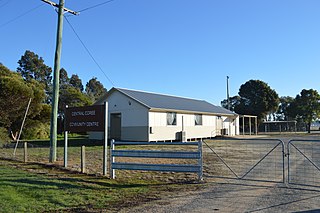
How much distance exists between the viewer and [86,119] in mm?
12461

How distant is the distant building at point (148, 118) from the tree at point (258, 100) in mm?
30149

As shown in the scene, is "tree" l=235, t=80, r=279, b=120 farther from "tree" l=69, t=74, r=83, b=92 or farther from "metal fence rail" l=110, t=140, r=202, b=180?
"metal fence rail" l=110, t=140, r=202, b=180

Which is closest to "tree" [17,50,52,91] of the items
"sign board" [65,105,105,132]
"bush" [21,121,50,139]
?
"bush" [21,121,50,139]

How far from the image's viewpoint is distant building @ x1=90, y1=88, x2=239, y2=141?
29.0m

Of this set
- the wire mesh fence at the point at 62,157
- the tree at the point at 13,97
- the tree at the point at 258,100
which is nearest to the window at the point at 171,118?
the wire mesh fence at the point at 62,157

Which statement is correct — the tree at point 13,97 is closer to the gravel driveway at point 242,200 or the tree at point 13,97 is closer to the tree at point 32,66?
the gravel driveway at point 242,200

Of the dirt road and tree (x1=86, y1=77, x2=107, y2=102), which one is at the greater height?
tree (x1=86, y1=77, x2=107, y2=102)

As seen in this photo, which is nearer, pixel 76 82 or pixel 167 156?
pixel 167 156

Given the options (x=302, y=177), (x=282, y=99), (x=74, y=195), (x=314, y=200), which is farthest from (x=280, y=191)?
(x=282, y=99)

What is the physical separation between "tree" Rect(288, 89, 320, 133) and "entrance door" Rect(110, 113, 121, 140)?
4261cm

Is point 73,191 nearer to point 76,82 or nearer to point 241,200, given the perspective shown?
point 241,200

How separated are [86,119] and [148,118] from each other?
1612 centimetres

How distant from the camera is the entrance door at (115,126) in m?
32.0

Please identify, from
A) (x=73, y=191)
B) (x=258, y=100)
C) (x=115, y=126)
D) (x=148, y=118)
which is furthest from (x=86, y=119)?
(x=258, y=100)
